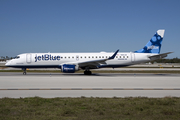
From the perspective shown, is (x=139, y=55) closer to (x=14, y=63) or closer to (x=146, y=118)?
(x=14, y=63)

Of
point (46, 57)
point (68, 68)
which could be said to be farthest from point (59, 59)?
point (68, 68)

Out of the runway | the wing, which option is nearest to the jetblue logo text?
the wing

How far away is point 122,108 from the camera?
739 centimetres

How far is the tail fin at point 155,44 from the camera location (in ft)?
100

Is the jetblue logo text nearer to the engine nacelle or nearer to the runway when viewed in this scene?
the engine nacelle

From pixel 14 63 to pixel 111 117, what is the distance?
25197mm

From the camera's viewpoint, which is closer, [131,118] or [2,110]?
[131,118]

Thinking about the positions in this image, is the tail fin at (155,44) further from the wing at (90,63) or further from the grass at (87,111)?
the grass at (87,111)

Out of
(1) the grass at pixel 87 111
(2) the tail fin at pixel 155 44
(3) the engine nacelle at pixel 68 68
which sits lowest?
(1) the grass at pixel 87 111

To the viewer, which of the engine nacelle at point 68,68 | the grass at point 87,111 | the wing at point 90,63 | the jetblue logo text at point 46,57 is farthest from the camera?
the jetblue logo text at point 46,57

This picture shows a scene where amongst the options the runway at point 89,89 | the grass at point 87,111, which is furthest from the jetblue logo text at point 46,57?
the grass at point 87,111

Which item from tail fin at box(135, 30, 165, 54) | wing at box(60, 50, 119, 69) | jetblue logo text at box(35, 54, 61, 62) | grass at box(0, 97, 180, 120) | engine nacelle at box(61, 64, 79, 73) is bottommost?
grass at box(0, 97, 180, 120)

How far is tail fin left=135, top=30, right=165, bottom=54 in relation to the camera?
30.5 meters

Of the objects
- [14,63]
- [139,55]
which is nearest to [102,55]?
[139,55]
